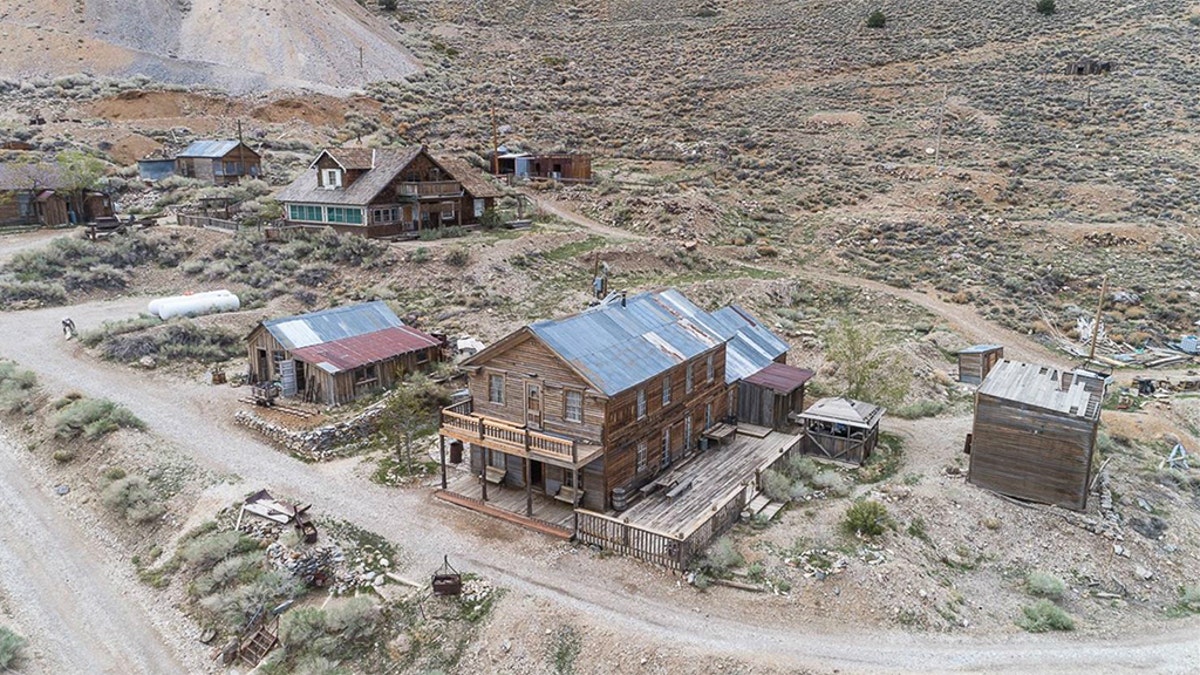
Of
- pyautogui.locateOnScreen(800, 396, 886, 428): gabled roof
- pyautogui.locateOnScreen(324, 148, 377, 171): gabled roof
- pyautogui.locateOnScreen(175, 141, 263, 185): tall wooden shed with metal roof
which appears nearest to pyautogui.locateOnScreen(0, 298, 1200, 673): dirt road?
pyautogui.locateOnScreen(800, 396, 886, 428): gabled roof

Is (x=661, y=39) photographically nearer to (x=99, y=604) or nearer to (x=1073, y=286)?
(x=1073, y=286)

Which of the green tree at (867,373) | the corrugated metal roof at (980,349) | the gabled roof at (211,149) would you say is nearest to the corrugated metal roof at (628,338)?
the green tree at (867,373)

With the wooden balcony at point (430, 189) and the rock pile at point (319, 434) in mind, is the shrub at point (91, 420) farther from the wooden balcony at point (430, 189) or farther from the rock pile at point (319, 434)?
the wooden balcony at point (430, 189)

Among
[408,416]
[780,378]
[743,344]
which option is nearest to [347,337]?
[408,416]

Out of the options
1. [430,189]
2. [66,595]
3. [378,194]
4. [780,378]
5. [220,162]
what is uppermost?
[220,162]

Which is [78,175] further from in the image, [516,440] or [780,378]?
[780,378]

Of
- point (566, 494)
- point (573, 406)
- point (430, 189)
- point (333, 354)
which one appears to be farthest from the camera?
point (430, 189)

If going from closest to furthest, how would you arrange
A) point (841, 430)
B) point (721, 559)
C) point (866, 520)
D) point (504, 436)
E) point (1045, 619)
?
1. point (1045, 619)
2. point (721, 559)
3. point (866, 520)
4. point (504, 436)
5. point (841, 430)

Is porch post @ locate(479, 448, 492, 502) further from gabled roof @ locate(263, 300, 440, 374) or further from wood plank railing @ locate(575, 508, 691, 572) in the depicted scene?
gabled roof @ locate(263, 300, 440, 374)
